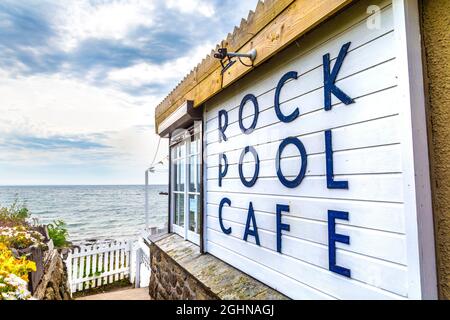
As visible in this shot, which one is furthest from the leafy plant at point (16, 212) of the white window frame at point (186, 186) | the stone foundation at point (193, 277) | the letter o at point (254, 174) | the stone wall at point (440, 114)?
the stone wall at point (440, 114)

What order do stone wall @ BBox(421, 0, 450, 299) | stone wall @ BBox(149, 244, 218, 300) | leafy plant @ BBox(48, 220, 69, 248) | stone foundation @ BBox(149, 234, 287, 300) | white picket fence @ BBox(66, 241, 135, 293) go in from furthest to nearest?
leafy plant @ BBox(48, 220, 69, 248), white picket fence @ BBox(66, 241, 135, 293), stone wall @ BBox(149, 244, 218, 300), stone foundation @ BBox(149, 234, 287, 300), stone wall @ BBox(421, 0, 450, 299)

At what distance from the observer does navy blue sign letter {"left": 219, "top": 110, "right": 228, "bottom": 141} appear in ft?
8.27

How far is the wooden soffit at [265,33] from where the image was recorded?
4.53 feet

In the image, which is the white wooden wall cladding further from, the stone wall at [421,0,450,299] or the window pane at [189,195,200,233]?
the window pane at [189,195,200,233]

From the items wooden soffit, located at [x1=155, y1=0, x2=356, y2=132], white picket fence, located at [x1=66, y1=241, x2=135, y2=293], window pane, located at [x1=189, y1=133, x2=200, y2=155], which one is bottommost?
white picket fence, located at [x1=66, y1=241, x2=135, y2=293]

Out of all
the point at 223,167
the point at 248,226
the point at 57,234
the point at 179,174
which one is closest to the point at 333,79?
the point at 248,226

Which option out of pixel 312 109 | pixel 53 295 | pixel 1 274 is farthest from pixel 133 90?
Result: pixel 312 109

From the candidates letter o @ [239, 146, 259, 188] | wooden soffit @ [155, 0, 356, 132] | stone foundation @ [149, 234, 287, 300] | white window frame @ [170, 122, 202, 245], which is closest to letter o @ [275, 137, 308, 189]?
letter o @ [239, 146, 259, 188]

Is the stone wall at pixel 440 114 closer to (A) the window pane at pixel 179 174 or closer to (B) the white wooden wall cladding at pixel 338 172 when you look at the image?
(B) the white wooden wall cladding at pixel 338 172

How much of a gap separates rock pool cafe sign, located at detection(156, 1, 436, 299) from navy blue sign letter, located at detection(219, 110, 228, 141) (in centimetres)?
32

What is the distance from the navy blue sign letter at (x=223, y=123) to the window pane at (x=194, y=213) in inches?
43.4

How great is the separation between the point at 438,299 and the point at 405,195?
0.40 m

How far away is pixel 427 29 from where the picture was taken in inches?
42.5

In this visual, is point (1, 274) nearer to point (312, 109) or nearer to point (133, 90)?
point (312, 109)
